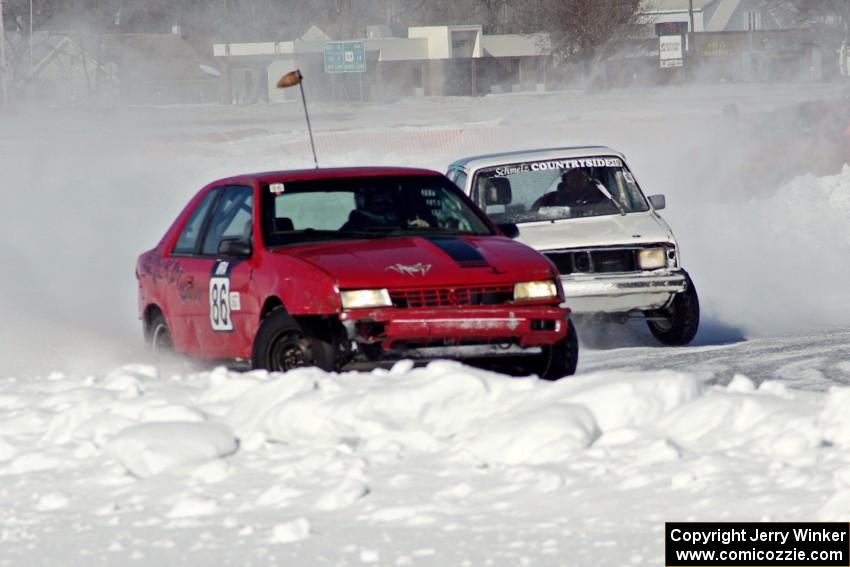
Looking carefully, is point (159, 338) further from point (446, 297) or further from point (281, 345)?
point (446, 297)

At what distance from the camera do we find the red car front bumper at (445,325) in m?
7.49

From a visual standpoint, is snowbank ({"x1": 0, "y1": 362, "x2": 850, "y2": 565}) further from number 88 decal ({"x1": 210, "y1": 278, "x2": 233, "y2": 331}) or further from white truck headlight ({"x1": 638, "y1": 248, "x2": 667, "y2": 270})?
white truck headlight ({"x1": 638, "y1": 248, "x2": 667, "y2": 270})

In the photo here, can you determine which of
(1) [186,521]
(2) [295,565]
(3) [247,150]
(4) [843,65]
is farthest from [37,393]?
(4) [843,65]

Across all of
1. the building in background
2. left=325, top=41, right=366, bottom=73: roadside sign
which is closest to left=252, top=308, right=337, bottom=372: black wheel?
left=325, top=41, right=366, bottom=73: roadside sign

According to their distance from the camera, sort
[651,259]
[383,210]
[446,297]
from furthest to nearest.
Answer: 1. [651,259]
2. [383,210]
3. [446,297]

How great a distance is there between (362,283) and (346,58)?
67650mm

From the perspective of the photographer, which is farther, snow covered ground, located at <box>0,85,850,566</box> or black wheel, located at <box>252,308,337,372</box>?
black wheel, located at <box>252,308,337,372</box>

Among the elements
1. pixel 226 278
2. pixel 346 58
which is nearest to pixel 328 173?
pixel 226 278

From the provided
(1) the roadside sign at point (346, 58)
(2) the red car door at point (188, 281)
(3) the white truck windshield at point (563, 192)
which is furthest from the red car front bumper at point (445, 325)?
(1) the roadside sign at point (346, 58)

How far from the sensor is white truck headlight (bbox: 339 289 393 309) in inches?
295

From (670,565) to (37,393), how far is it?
3.72 metres

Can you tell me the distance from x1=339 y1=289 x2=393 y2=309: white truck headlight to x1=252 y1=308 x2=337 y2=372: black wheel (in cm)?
27

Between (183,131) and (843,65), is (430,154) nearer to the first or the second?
(183,131)

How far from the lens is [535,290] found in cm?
783
